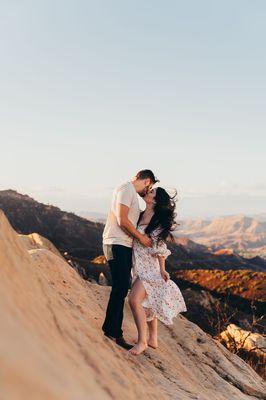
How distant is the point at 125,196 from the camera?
5.47 meters

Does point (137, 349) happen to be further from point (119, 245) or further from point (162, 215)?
point (162, 215)

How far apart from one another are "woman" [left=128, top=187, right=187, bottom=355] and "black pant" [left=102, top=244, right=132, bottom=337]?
1.13ft

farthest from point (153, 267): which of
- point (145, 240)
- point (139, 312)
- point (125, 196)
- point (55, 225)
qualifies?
point (55, 225)

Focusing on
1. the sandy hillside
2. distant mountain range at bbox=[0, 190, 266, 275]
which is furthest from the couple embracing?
distant mountain range at bbox=[0, 190, 266, 275]

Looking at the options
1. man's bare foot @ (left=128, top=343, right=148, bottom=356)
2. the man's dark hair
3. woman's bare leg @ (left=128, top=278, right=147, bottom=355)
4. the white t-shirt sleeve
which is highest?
the man's dark hair

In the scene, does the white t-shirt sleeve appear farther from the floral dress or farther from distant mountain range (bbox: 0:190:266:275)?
distant mountain range (bbox: 0:190:266:275)

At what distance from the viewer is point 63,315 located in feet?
12.8

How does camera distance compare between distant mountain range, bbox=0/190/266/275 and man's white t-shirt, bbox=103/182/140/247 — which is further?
distant mountain range, bbox=0/190/266/275

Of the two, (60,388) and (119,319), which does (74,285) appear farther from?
(60,388)

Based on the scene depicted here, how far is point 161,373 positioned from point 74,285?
2265 mm

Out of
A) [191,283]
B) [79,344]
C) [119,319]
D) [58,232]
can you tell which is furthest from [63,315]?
[58,232]

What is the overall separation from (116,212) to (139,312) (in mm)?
1349

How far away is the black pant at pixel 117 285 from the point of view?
552 cm

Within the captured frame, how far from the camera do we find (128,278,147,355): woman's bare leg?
19.0 ft
